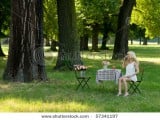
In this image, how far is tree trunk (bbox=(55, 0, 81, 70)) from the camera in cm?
2881

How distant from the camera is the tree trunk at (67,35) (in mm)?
28812

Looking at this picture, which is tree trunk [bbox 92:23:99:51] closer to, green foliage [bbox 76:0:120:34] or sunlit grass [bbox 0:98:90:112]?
green foliage [bbox 76:0:120:34]

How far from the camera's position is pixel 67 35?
2903 cm

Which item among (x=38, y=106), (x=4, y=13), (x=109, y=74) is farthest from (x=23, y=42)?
(x=4, y=13)

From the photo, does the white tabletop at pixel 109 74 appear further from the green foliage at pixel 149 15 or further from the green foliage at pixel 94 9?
the green foliage at pixel 149 15

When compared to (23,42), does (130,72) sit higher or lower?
lower

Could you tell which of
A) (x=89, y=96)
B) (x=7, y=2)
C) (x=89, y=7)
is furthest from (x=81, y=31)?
(x=89, y=96)

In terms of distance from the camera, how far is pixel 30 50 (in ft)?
69.7

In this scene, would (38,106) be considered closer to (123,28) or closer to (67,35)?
(67,35)

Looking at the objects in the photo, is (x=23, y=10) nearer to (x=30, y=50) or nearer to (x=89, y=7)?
(x=30, y=50)

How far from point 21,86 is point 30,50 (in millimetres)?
1920

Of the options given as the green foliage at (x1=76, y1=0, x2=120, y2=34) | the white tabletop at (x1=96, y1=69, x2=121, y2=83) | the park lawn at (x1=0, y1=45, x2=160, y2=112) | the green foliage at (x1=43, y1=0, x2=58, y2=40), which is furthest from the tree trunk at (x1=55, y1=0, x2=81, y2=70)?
the green foliage at (x1=43, y1=0, x2=58, y2=40)

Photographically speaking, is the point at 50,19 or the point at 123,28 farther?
the point at 50,19

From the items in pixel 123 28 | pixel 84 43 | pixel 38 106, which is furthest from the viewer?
pixel 84 43
